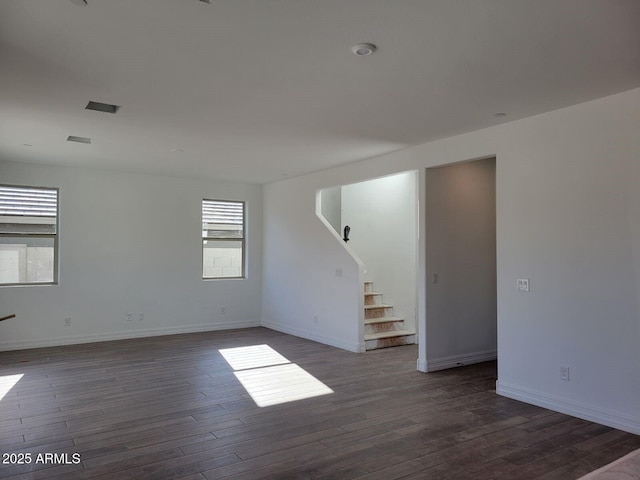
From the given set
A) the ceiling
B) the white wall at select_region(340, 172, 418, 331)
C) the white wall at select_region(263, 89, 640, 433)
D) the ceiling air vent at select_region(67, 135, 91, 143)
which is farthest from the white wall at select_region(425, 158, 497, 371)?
the ceiling air vent at select_region(67, 135, 91, 143)

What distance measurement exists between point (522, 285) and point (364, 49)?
8.58 ft

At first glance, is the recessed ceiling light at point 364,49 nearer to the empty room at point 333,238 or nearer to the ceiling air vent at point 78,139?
the empty room at point 333,238

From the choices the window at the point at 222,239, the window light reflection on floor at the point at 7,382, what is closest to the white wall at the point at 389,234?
the window at the point at 222,239

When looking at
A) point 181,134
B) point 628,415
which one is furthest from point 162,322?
A: point 628,415

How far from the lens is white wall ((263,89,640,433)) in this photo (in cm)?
339

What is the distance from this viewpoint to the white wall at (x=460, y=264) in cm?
517

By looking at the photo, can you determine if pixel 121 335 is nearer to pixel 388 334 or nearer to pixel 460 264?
pixel 388 334

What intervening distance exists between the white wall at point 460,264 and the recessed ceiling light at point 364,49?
101 inches

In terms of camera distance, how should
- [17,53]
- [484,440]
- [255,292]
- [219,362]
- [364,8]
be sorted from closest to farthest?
[364,8]
[17,53]
[484,440]
[219,362]
[255,292]

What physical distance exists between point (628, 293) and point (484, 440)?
1516mm

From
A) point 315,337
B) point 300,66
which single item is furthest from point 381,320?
point 300,66

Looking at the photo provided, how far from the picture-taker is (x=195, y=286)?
760 cm

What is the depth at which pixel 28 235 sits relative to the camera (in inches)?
251

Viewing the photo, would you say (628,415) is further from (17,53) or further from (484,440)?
(17,53)
